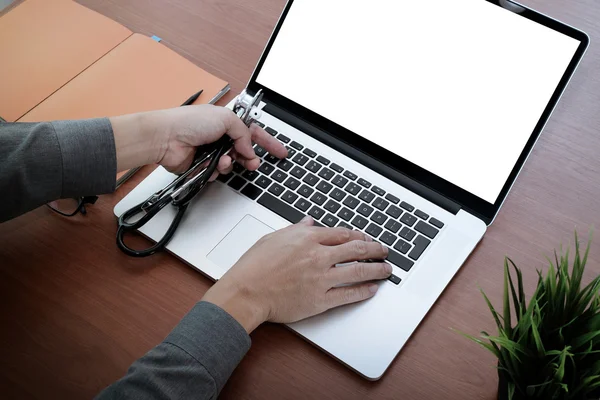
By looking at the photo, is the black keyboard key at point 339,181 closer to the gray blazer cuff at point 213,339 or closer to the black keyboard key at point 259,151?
the black keyboard key at point 259,151

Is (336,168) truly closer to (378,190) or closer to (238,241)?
(378,190)

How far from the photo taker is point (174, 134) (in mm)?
865

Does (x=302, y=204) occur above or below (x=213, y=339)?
above

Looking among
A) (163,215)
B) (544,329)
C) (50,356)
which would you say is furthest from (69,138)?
(544,329)

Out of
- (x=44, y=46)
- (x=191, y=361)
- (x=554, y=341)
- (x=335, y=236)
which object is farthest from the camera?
(x=44, y=46)

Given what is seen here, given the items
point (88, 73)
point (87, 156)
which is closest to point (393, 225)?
point (87, 156)

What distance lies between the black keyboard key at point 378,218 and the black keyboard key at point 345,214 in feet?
0.10

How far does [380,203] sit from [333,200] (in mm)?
69

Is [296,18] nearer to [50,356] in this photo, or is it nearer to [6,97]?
[6,97]

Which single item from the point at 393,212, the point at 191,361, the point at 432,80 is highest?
the point at 432,80

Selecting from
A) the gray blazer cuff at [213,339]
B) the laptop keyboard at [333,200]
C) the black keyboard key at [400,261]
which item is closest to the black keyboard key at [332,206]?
the laptop keyboard at [333,200]

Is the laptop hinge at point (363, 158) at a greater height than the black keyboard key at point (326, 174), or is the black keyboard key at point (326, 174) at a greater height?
the laptop hinge at point (363, 158)

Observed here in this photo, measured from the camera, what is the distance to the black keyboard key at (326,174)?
0.89m

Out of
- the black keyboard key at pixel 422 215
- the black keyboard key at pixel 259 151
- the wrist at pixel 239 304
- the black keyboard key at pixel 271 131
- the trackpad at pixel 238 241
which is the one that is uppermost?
the black keyboard key at pixel 422 215
